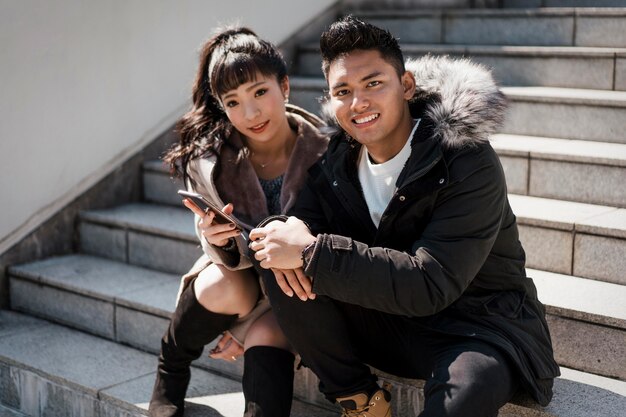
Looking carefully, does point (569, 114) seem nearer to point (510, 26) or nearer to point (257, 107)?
point (510, 26)

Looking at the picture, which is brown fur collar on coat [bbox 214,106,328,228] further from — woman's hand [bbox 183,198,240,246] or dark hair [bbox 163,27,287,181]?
woman's hand [bbox 183,198,240,246]

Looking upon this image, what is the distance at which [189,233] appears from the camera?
170 inches

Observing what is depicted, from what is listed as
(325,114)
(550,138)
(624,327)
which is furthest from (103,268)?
(624,327)

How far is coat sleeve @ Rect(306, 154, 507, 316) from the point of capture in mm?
2467

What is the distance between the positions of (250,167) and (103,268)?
1679 millimetres

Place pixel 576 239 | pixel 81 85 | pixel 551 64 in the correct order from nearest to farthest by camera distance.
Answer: pixel 576 239
pixel 551 64
pixel 81 85

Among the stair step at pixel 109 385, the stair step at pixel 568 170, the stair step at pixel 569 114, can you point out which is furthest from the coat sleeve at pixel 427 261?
the stair step at pixel 569 114

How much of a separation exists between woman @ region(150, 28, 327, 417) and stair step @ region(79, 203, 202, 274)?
3.39 feet

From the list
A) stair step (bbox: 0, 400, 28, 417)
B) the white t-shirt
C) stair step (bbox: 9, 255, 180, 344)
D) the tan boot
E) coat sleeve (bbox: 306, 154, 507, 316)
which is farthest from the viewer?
stair step (bbox: 9, 255, 180, 344)

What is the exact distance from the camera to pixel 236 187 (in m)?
3.27

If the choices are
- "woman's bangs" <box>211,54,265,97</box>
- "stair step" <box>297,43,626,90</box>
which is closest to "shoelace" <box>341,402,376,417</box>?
"woman's bangs" <box>211,54,265,97</box>

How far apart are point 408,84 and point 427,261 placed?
0.66 metres

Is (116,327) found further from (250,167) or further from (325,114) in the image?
(325,114)

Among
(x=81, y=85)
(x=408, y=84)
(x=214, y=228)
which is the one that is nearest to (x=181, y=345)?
(x=214, y=228)
